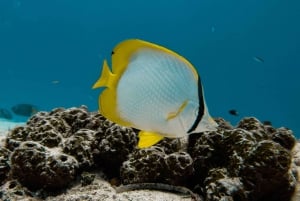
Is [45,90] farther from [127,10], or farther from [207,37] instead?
[207,37]

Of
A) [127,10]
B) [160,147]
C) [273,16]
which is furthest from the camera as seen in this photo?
[127,10]

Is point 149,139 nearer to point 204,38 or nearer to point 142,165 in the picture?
point 142,165

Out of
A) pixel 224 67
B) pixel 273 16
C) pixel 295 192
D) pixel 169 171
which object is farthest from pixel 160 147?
pixel 224 67

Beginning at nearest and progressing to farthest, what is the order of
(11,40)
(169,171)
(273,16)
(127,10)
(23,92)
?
1. (169,171)
2. (273,16)
3. (23,92)
4. (127,10)
5. (11,40)

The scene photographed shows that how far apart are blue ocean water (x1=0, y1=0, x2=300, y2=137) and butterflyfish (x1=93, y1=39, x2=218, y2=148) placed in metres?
86.0

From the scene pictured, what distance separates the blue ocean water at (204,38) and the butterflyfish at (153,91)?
86.0 meters

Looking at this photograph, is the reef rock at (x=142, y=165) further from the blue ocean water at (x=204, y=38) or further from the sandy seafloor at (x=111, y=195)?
the blue ocean water at (x=204, y=38)

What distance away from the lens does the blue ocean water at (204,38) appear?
9112 cm

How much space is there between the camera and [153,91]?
1773 millimetres

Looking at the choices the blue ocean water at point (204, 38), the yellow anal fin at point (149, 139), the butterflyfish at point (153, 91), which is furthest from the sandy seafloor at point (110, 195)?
the blue ocean water at point (204, 38)

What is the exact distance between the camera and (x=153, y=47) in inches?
68.5

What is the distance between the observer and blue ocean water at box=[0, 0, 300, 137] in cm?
9112

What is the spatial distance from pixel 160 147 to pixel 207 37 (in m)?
96.4

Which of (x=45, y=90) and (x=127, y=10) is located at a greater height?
(x=127, y=10)
